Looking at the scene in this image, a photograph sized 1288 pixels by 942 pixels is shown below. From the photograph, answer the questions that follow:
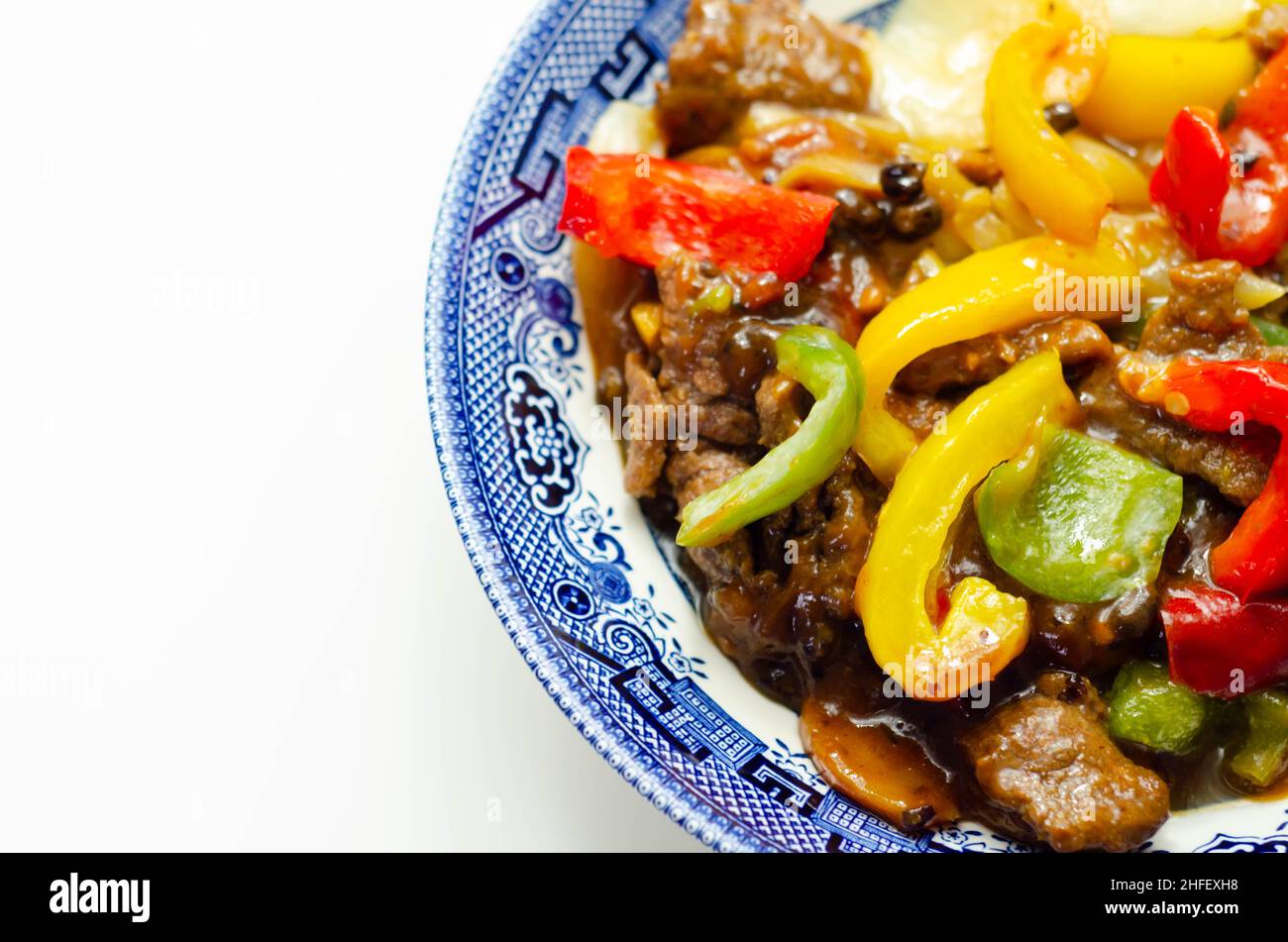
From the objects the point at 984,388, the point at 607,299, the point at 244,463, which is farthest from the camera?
the point at 244,463

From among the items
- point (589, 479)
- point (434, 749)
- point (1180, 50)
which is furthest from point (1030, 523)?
point (434, 749)

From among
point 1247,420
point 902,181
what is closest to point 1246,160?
point 1247,420

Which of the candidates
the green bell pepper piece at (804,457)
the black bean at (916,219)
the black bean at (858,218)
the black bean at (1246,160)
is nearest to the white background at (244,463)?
the green bell pepper piece at (804,457)

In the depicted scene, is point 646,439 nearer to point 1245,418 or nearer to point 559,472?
point 559,472

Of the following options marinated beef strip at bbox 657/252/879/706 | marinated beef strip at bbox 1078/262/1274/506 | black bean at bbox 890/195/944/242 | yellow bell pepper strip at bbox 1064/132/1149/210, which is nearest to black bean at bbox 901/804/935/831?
marinated beef strip at bbox 657/252/879/706

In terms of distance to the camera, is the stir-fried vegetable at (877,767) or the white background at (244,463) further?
the white background at (244,463)

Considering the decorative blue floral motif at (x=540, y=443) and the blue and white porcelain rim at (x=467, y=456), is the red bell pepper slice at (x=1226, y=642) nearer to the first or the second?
the blue and white porcelain rim at (x=467, y=456)

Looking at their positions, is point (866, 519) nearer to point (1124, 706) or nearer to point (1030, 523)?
point (1030, 523)
